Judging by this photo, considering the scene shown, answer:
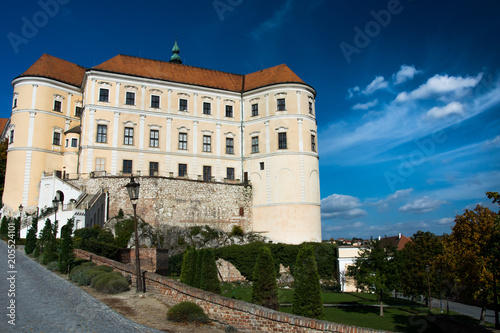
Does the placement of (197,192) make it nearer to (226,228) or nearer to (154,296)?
(226,228)

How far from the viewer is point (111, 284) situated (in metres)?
14.7

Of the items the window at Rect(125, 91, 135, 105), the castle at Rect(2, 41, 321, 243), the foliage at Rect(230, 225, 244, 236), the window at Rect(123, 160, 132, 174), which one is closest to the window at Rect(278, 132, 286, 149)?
the castle at Rect(2, 41, 321, 243)

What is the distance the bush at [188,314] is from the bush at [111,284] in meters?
4.47

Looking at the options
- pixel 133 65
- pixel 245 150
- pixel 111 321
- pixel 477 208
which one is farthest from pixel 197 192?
pixel 111 321

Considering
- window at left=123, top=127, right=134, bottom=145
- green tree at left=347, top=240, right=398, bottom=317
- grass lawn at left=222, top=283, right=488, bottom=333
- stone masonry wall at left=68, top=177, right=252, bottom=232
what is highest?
window at left=123, top=127, right=134, bottom=145

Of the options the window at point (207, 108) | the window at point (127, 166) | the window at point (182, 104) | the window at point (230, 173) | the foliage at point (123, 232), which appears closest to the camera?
the foliage at point (123, 232)

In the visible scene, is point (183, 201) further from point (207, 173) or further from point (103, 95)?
point (103, 95)

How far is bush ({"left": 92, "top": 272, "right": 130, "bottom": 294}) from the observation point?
14.7m

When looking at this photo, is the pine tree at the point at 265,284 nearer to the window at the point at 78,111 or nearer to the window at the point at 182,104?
the window at the point at 182,104

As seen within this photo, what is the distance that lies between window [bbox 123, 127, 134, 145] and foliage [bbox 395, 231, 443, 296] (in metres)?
31.7

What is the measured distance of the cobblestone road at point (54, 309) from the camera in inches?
383

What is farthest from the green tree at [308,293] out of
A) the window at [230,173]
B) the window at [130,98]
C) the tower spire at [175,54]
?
the tower spire at [175,54]

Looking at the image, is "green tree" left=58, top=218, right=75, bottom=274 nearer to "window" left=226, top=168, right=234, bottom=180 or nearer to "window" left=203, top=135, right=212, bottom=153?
"window" left=203, top=135, right=212, bottom=153

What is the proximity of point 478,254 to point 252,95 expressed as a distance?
33937 millimetres
